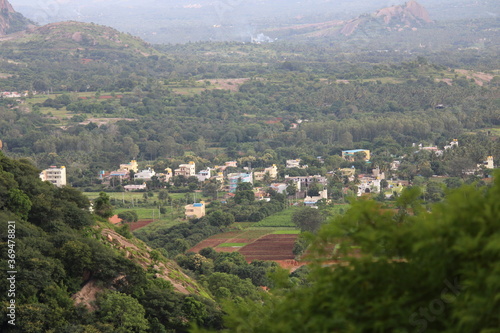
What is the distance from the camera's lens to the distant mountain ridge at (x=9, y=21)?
10581 cm

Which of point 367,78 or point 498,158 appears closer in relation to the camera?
point 498,158

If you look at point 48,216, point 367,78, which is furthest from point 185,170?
point 367,78

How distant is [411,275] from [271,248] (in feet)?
72.5

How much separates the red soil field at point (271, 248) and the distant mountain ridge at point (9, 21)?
274 feet

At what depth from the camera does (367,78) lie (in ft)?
252

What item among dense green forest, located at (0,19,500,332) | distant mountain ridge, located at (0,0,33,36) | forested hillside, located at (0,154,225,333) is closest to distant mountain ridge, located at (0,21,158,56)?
dense green forest, located at (0,19,500,332)

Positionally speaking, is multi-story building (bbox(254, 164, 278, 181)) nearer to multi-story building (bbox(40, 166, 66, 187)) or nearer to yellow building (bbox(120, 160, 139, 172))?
yellow building (bbox(120, 160, 139, 172))

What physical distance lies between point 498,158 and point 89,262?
103 feet

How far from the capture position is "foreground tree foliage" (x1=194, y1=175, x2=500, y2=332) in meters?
5.41

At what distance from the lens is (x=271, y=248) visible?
91.7 feet

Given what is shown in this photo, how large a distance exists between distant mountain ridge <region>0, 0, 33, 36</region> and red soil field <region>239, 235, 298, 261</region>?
8364 cm

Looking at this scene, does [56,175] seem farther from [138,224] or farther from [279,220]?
[279,220]

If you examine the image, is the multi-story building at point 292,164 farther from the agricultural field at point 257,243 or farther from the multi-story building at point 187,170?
the agricultural field at point 257,243

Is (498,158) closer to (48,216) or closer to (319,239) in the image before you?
(48,216)
